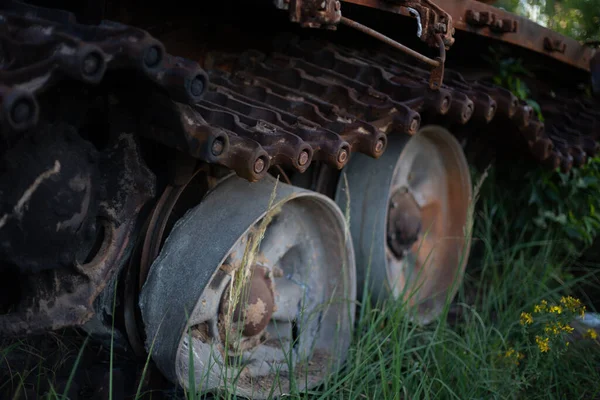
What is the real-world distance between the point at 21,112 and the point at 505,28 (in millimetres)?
2150

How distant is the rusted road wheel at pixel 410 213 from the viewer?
291cm

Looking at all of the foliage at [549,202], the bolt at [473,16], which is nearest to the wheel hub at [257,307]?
the bolt at [473,16]

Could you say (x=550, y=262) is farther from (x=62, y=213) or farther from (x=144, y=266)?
(x=62, y=213)

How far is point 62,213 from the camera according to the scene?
174 centimetres

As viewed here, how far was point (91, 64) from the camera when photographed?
5.05ft

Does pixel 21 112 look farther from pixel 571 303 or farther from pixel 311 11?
pixel 571 303

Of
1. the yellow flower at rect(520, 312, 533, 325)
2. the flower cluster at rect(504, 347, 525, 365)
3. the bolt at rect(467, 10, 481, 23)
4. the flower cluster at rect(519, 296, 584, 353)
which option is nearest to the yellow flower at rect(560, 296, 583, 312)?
the flower cluster at rect(519, 296, 584, 353)

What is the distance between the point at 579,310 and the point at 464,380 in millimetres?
467

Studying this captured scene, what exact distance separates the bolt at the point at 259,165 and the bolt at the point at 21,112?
63 centimetres

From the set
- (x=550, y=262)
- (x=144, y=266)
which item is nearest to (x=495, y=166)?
(x=550, y=262)

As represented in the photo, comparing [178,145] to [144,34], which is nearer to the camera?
[144,34]

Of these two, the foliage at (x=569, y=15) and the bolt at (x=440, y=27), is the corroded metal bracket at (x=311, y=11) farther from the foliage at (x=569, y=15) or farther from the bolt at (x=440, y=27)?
the foliage at (x=569, y=15)

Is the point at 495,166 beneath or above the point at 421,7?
beneath

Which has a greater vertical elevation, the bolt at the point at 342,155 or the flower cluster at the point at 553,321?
the bolt at the point at 342,155
